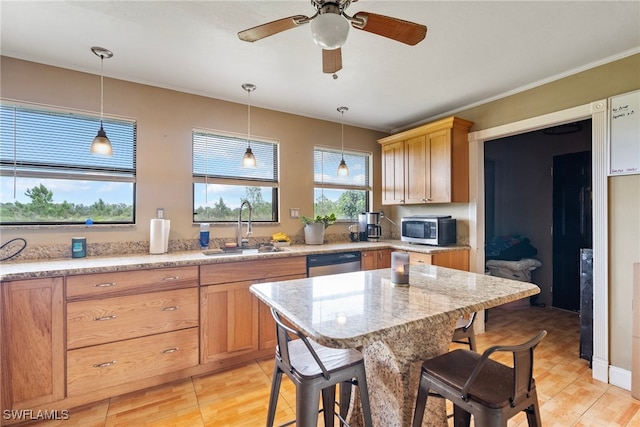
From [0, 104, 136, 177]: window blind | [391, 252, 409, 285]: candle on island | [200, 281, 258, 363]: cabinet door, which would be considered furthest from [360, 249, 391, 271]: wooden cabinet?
[0, 104, 136, 177]: window blind

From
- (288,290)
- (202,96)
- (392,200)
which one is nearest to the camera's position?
(288,290)

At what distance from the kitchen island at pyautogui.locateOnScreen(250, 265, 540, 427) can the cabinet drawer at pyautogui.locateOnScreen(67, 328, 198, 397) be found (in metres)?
1.26

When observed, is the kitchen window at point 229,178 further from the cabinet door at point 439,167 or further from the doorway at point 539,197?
the doorway at point 539,197

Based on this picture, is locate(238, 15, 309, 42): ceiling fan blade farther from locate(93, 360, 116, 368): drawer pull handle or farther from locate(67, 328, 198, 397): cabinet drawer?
locate(93, 360, 116, 368): drawer pull handle

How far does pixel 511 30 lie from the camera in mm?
1938

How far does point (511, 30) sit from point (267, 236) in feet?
9.12

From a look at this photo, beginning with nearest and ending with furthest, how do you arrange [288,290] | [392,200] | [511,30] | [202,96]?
[288,290] < [511,30] < [202,96] < [392,200]

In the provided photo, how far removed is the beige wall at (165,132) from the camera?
7.68 feet

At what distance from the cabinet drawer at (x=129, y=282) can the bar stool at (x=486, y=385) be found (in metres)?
1.87

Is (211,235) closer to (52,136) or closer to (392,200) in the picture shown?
(52,136)

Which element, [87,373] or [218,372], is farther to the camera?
[218,372]

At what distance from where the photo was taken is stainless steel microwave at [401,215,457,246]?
3209 mm

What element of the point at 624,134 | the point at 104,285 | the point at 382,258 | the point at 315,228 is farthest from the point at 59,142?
the point at 624,134

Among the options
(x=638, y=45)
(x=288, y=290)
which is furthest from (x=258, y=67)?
(x=638, y=45)
